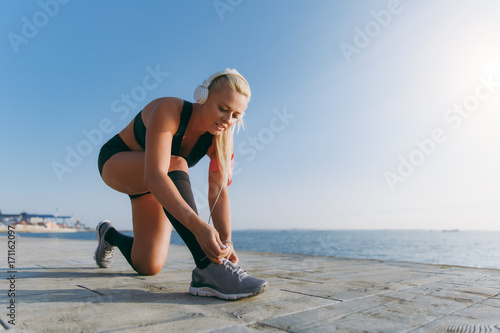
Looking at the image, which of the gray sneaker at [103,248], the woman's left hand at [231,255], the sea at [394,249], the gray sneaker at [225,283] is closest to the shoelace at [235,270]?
the gray sneaker at [225,283]

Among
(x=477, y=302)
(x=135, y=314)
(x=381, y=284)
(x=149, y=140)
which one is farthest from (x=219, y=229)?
(x=477, y=302)

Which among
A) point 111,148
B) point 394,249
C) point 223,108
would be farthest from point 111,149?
point 394,249

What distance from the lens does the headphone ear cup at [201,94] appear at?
2158 millimetres

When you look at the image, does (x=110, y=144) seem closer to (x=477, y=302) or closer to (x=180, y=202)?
(x=180, y=202)

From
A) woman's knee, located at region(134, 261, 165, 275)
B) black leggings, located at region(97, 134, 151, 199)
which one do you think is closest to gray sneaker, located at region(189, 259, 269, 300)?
woman's knee, located at region(134, 261, 165, 275)

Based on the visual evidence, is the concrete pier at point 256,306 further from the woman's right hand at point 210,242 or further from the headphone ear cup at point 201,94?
the headphone ear cup at point 201,94

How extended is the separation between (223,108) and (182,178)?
0.52 m

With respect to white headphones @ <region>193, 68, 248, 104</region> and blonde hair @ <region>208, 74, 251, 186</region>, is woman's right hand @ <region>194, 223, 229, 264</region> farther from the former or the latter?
white headphones @ <region>193, 68, 248, 104</region>

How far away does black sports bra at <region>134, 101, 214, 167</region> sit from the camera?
227 cm

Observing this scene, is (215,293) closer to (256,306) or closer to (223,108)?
(256,306)

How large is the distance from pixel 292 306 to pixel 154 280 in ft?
3.90

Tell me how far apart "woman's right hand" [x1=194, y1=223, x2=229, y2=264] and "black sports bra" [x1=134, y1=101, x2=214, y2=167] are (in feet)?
2.63

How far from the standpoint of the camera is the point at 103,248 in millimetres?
3014

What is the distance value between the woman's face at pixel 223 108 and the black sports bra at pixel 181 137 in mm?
148
